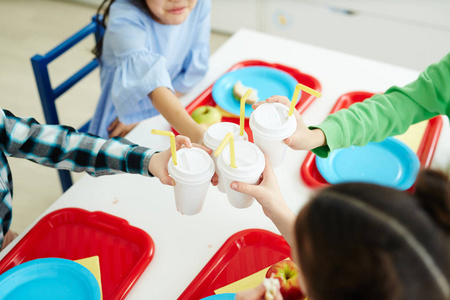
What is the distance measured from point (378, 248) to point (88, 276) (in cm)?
62

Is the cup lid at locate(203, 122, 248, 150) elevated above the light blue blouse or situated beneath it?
elevated above

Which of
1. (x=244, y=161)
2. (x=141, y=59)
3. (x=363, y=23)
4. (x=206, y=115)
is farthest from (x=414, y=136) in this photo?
(x=363, y=23)

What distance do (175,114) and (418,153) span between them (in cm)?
67

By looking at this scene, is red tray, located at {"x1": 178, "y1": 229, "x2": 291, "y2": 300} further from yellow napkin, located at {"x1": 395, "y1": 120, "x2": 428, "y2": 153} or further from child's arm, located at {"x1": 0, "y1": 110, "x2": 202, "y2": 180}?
yellow napkin, located at {"x1": 395, "y1": 120, "x2": 428, "y2": 153}

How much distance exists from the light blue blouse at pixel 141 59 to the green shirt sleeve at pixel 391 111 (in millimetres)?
504

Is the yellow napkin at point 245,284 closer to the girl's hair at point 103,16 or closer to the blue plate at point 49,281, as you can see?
the blue plate at point 49,281

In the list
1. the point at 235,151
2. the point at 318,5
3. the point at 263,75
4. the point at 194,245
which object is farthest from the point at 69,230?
the point at 318,5

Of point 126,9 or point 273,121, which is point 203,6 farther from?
point 273,121

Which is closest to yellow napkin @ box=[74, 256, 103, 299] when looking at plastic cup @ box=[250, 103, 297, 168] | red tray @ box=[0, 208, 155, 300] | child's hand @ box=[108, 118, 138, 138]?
red tray @ box=[0, 208, 155, 300]

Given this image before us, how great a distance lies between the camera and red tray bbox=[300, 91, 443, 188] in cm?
109

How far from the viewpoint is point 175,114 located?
3.84 feet

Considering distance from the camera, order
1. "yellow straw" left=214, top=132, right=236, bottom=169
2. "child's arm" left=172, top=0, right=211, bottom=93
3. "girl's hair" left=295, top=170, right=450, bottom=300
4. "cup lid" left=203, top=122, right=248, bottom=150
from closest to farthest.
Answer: "girl's hair" left=295, top=170, right=450, bottom=300 → "yellow straw" left=214, top=132, right=236, bottom=169 → "cup lid" left=203, top=122, right=248, bottom=150 → "child's arm" left=172, top=0, right=211, bottom=93

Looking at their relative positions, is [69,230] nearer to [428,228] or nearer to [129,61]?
[129,61]

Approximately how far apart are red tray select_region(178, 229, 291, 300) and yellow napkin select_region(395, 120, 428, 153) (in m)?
0.52
